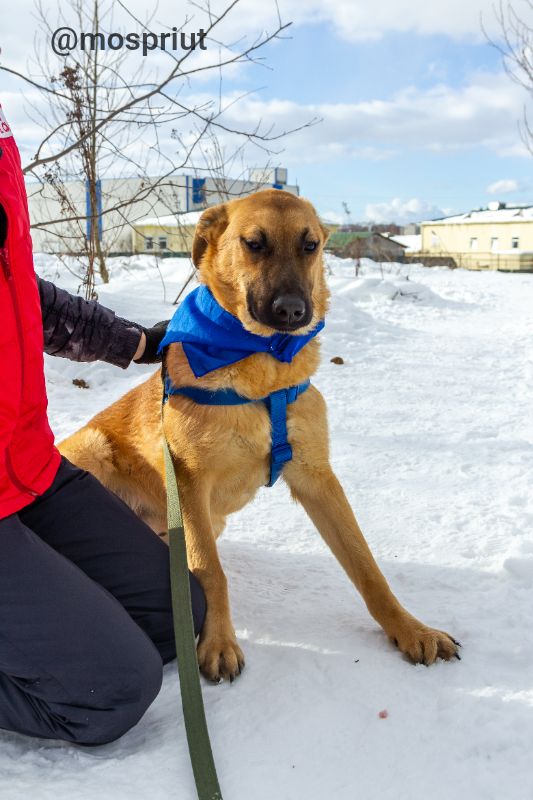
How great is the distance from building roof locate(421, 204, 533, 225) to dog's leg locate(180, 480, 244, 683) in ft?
161

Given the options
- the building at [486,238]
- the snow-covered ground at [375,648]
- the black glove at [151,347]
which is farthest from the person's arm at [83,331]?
the building at [486,238]

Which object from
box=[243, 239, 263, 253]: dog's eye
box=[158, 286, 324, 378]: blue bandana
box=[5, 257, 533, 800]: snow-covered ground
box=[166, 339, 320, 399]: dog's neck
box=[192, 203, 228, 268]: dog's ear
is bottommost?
box=[5, 257, 533, 800]: snow-covered ground

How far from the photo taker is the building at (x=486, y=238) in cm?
4341

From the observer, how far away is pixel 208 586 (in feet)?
7.34

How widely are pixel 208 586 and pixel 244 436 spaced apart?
53 cm

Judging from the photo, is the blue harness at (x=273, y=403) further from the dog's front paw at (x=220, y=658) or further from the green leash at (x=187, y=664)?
the dog's front paw at (x=220, y=658)

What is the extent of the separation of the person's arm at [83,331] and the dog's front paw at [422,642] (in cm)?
142

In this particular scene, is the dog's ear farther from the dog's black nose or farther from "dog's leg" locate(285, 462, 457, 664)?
"dog's leg" locate(285, 462, 457, 664)

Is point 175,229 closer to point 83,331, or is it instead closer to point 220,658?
point 83,331

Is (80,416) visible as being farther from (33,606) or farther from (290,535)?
(33,606)

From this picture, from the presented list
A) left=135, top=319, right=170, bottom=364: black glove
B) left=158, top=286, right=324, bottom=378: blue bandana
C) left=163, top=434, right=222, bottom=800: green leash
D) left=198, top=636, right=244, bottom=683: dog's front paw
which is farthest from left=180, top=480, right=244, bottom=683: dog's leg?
left=135, top=319, right=170, bottom=364: black glove

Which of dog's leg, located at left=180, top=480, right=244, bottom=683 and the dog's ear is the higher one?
the dog's ear

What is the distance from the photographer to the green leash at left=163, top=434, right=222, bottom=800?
1.51 meters

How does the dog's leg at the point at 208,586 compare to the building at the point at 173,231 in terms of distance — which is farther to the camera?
the building at the point at 173,231
